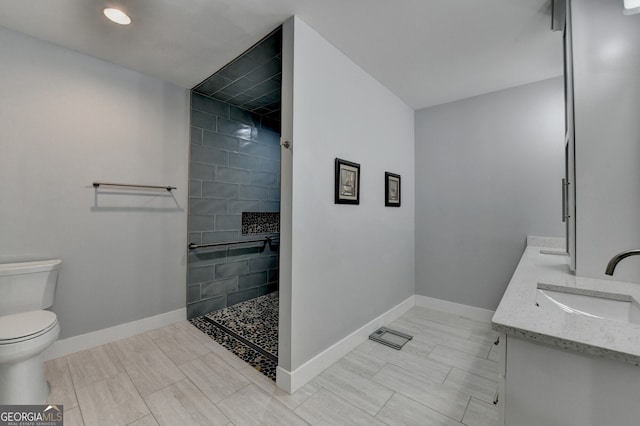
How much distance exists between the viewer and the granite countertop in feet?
2.28

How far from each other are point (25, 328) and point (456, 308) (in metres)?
3.72

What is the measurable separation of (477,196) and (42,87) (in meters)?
4.17

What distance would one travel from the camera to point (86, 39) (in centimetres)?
202

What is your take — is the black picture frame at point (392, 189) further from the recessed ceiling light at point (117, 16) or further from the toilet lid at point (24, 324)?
the toilet lid at point (24, 324)

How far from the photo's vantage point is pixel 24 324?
62.4 inches

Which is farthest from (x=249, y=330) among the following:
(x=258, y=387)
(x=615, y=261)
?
(x=615, y=261)

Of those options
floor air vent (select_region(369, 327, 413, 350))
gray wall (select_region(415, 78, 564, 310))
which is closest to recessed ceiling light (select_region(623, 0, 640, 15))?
gray wall (select_region(415, 78, 564, 310))

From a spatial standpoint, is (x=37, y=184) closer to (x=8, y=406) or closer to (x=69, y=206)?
(x=69, y=206)

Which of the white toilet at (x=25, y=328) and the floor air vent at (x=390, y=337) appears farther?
the floor air vent at (x=390, y=337)

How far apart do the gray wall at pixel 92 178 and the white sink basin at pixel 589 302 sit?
3014 millimetres

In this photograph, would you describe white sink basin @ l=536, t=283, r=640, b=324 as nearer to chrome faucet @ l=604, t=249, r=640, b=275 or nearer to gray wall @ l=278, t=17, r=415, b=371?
chrome faucet @ l=604, t=249, r=640, b=275

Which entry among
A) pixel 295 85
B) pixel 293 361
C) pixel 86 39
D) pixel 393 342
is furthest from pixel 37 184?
pixel 393 342

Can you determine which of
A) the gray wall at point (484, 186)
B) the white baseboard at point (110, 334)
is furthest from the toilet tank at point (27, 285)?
the gray wall at point (484, 186)

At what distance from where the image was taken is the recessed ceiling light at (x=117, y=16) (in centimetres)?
170
